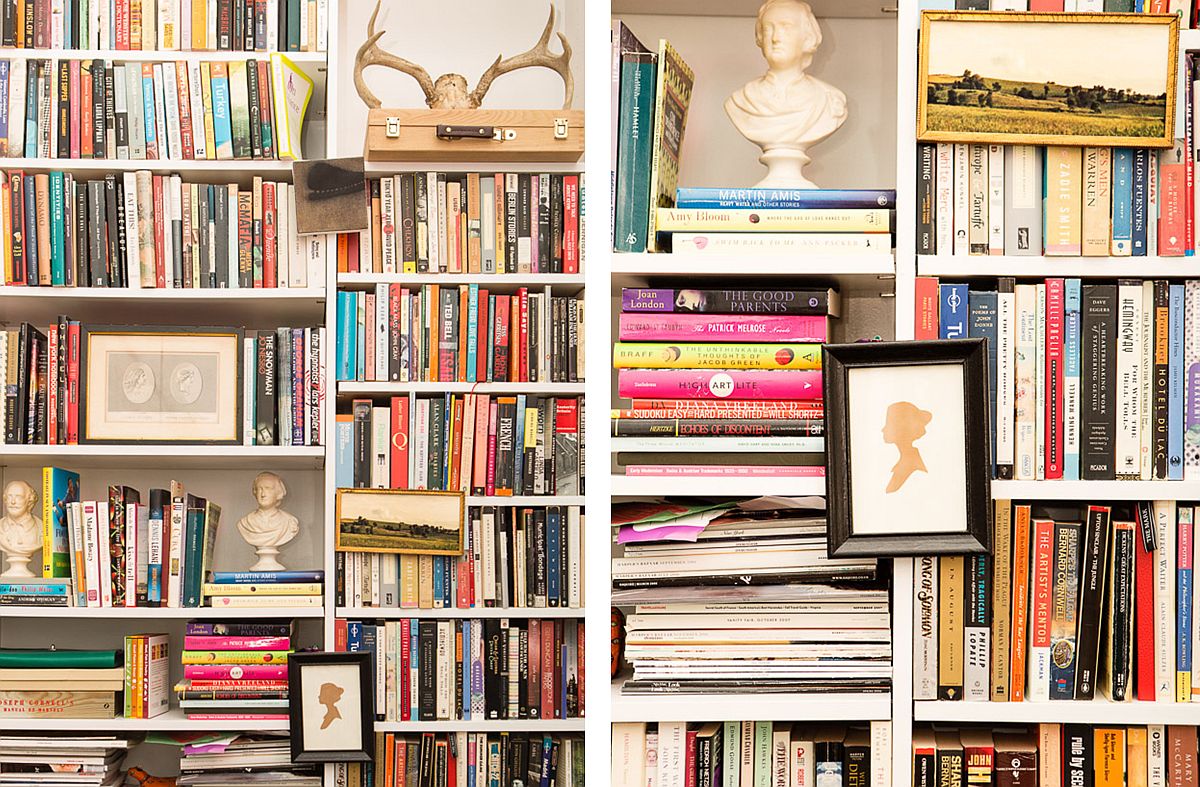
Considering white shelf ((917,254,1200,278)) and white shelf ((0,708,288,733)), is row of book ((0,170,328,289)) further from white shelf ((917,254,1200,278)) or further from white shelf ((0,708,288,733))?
white shelf ((917,254,1200,278))

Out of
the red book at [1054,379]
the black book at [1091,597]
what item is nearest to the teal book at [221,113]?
the red book at [1054,379]

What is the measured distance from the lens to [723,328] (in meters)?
1.49

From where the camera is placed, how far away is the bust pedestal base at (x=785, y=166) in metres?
1.68

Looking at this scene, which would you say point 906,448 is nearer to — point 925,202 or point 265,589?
point 925,202

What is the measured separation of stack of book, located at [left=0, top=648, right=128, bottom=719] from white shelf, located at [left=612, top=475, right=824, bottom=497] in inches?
60.8

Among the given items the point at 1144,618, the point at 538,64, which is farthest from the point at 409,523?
the point at 1144,618

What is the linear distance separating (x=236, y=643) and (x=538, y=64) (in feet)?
4.43

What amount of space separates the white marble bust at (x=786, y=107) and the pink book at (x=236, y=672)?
A: 4.83 feet

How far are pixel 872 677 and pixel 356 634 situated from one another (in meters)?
1.34

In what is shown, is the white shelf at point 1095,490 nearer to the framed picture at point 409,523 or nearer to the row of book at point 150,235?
the framed picture at point 409,523

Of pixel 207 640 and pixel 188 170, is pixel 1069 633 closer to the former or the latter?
pixel 207 640

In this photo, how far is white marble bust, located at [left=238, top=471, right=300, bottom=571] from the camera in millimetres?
2627

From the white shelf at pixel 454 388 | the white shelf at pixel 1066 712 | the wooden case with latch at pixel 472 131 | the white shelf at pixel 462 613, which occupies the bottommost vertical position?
the white shelf at pixel 462 613

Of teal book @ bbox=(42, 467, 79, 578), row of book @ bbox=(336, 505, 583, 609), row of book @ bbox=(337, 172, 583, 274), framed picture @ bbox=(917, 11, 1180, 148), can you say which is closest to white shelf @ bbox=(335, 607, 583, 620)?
row of book @ bbox=(336, 505, 583, 609)
